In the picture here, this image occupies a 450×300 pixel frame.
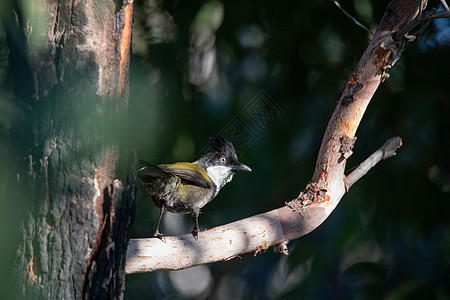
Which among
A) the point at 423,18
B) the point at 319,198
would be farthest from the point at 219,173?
the point at 423,18

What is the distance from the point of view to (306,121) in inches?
151

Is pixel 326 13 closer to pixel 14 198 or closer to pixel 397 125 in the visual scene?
pixel 397 125

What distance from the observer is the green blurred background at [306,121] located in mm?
3490

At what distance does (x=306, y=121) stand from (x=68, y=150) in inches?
103

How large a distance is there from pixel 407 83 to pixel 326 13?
732mm

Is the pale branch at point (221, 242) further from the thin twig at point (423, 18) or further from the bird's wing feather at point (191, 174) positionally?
the thin twig at point (423, 18)

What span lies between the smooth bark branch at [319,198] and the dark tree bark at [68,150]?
61 centimetres

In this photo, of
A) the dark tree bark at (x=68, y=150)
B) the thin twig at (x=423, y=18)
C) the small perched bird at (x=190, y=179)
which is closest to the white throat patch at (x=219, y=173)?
the small perched bird at (x=190, y=179)

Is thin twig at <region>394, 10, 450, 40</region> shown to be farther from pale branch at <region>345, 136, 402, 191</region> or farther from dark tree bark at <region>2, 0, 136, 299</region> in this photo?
dark tree bark at <region>2, 0, 136, 299</region>

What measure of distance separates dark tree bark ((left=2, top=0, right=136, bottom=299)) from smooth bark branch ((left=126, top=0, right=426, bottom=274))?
611mm

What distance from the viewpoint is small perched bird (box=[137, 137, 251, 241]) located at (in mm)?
2514

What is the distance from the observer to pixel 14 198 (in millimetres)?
1405

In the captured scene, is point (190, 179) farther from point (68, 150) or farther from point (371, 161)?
point (68, 150)

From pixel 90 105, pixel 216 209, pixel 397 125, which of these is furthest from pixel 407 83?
pixel 90 105
